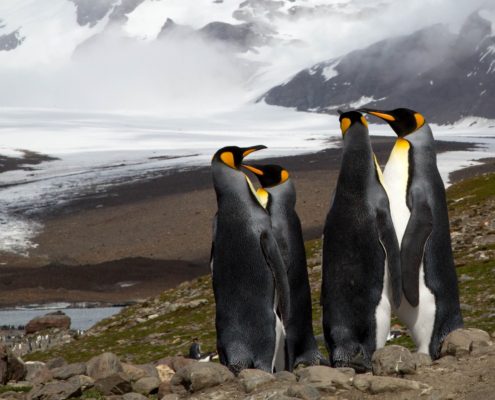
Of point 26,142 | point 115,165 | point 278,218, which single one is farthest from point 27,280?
point 26,142

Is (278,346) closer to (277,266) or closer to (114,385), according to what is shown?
(277,266)

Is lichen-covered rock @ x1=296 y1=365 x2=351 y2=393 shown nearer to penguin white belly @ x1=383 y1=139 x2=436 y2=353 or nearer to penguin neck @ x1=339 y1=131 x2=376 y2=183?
penguin white belly @ x1=383 y1=139 x2=436 y2=353

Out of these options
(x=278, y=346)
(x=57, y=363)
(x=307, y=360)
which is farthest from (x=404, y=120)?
(x=57, y=363)

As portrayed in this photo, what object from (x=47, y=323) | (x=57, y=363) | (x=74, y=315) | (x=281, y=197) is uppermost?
(x=281, y=197)

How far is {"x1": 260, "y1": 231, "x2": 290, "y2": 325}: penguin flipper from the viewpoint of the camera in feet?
29.1

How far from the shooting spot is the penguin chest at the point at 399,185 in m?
8.70

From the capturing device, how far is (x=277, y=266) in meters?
8.86

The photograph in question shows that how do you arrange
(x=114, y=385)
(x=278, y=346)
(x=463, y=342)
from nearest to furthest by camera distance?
(x=463, y=342), (x=114, y=385), (x=278, y=346)

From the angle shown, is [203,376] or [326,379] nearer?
[326,379]

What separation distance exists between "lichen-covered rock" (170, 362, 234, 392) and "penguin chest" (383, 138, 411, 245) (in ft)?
6.99

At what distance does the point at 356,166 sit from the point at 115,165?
340ft

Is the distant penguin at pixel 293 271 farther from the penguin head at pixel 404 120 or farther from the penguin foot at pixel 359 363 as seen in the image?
the penguin head at pixel 404 120

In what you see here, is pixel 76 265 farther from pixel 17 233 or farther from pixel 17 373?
pixel 17 373

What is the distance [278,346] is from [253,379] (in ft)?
6.30
